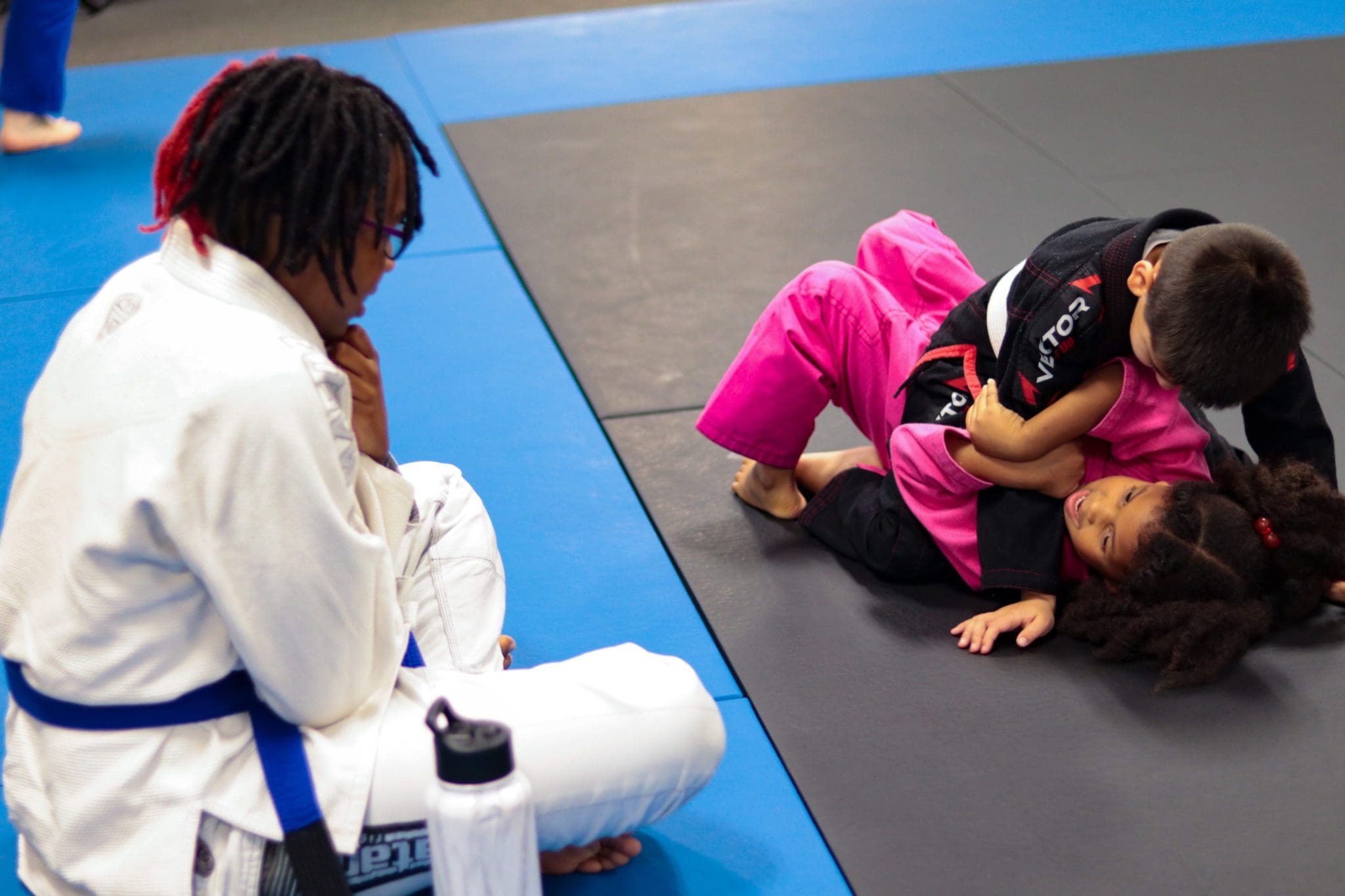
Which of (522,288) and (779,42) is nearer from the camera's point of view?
(522,288)

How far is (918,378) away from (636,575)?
0.63 m

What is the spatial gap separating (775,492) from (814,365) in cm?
27

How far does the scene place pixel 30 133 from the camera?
14.8ft

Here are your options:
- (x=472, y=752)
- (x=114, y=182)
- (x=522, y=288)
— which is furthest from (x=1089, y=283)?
(x=114, y=182)

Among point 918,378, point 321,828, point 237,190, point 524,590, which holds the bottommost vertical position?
point 524,590

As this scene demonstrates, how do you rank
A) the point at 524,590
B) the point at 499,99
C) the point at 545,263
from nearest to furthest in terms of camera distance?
the point at 524,590, the point at 545,263, the point at 499,99

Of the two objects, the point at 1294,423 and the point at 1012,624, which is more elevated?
the point at 1294,423

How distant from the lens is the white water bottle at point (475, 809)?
55.3 inches

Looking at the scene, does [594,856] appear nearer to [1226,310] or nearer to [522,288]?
[1226,310]

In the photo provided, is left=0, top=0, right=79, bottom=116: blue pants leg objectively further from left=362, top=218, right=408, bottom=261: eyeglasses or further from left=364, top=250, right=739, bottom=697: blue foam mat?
left=362, top=218, right=408, bottom=261: eyeglasses

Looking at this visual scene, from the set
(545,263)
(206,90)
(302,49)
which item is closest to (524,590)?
(206,90)

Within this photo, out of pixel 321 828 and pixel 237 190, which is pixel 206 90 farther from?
pixel 321 828

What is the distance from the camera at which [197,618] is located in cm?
144

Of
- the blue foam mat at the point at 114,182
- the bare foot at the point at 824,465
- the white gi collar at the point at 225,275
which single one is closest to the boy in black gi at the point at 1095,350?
the bare foot at the point at 824,465
